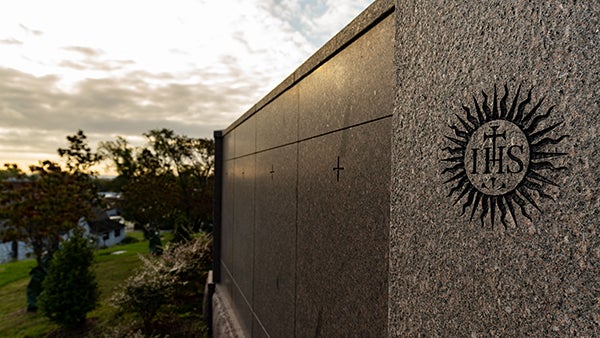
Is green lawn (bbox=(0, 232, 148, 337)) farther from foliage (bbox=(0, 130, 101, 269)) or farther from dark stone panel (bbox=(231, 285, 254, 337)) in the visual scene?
dark stone panel (bbox=(231, 285, 254, 337))

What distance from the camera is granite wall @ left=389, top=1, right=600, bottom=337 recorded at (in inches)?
54.2

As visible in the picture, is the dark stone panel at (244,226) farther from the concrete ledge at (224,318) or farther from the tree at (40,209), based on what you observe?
the tree at (40,209)

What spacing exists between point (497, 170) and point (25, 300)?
81.5ft

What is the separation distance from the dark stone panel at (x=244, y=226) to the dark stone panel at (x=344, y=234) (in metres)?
3.09

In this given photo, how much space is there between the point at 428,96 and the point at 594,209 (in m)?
0.89

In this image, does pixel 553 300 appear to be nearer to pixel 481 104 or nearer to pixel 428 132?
pixel 481 104

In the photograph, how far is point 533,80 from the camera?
1.51 metres

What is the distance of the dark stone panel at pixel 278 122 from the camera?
4961 mm

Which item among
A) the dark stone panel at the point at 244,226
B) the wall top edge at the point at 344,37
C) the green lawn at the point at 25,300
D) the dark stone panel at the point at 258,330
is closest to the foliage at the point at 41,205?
the green lawn at the point at 25,300

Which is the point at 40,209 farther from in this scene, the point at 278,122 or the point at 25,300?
the point at 278,122

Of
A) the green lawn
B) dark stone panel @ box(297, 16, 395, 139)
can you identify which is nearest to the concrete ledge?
dark stone panel @ box(297, 16, 395, 139)

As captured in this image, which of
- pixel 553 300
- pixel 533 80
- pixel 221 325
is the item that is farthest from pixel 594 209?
pixel 221 325

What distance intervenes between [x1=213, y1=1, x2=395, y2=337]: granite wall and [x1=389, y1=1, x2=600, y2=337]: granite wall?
44 centimetres

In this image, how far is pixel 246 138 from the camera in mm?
8477
